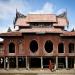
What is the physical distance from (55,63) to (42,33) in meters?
5.63

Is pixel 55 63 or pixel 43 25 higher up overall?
pixel 43 25

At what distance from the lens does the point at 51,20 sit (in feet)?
178

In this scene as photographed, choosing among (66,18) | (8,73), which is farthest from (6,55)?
(66,18)

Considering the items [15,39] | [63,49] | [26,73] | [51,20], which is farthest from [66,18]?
[26,73]

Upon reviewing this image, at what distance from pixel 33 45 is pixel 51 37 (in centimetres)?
507

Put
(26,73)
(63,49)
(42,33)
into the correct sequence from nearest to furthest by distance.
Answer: (26,73) → (42,33) → (63,49)

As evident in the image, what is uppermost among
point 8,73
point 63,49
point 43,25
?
point 43,25

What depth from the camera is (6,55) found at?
162ft

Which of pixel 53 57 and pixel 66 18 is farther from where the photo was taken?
pixel 66 18

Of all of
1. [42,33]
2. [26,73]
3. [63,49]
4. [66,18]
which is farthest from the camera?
[66,18]

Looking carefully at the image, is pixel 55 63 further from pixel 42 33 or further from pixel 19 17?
pixel 19 17

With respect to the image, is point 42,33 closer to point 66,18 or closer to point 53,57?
point 53,57

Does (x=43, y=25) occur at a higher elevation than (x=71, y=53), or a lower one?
higher

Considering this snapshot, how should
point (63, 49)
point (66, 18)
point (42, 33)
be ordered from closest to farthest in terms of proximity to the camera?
point (42, 33), point (63, 49), point (66, 18)
